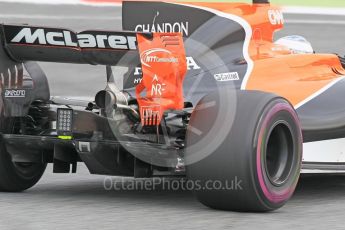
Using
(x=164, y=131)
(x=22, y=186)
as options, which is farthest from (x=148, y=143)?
(x=22, y=186)

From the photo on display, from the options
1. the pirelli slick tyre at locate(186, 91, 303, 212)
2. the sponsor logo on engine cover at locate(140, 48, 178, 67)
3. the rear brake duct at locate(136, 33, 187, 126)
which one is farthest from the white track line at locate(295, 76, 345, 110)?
the sponsor logo on engine cover at locate(140, 48, 178, 67)

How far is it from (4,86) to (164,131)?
1.41 m

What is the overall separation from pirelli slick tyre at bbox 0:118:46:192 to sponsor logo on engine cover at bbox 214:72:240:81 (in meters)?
1.60

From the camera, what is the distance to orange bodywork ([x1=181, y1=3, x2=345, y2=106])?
691 cm

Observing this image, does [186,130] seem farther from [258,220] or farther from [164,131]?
[258,220]

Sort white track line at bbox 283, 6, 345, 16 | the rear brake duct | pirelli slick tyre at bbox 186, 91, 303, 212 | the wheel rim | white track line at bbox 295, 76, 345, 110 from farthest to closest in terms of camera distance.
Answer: white track line at bbox 283, 6, 345, 16 < white track line at bbox 295, 76, 345, 110 < the wheel rim < the rear brake duct < pirelli slick tyre at bbox 186, 91, 303, 212

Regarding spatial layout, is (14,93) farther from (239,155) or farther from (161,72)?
(239,155)

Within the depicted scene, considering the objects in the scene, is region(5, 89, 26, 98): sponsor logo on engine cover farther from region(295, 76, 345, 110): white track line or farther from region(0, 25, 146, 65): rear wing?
region(295, 76, 345, 110): white track line

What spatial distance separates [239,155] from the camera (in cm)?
592

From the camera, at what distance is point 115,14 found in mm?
22016

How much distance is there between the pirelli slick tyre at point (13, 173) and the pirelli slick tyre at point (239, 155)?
68.1 inches

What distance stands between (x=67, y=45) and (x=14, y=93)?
2.46 feet

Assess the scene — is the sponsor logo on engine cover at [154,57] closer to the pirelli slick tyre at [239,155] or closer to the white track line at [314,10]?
the pirelli slick tyre at [239,155]

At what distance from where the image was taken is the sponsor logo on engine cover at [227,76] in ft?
23.2
